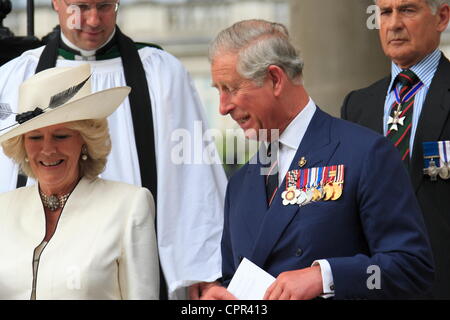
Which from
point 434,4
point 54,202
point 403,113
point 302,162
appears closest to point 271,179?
point 302,162

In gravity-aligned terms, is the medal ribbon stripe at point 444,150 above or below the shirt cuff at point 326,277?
above

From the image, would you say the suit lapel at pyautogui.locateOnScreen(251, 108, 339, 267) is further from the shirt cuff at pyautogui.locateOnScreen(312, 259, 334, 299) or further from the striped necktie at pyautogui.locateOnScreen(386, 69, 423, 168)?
the striped necktie at pyautogui.locateOnScreen(386, 69, 423, 168)

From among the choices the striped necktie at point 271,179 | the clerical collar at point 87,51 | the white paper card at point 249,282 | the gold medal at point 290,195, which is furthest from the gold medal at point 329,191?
the clerical collar at point 87,51

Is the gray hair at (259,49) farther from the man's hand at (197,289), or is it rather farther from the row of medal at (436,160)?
the man's hand at (197,289)

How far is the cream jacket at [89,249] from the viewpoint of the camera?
4.45 m

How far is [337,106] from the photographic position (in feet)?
24.5

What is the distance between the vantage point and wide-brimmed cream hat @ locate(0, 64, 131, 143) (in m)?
4.57

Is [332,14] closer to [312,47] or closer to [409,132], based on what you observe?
[312,47]

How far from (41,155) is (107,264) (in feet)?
1.64

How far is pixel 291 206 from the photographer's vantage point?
14.2ft

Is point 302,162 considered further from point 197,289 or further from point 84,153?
point 197,289

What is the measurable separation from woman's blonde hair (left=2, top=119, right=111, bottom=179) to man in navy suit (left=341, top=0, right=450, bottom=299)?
1395 millimetres

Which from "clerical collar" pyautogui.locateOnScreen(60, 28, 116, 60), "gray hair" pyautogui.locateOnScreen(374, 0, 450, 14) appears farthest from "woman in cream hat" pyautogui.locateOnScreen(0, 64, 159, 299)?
"gray hair" pyautogui.locateOnScreen(374, 0, 450, 14)
